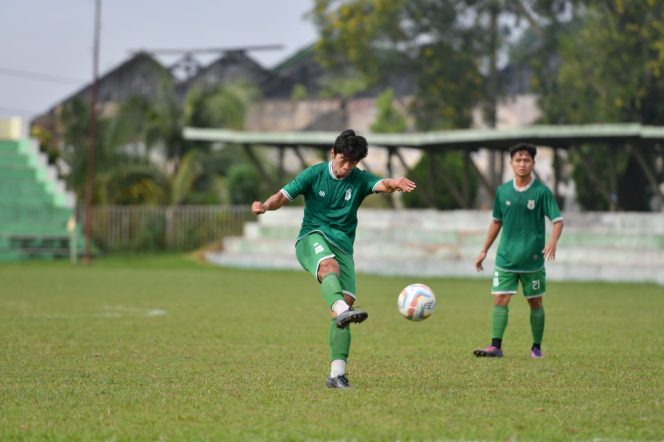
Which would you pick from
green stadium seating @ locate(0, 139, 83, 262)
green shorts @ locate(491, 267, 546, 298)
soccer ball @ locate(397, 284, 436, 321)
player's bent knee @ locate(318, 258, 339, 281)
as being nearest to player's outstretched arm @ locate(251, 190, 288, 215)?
player's bent knee @ locate(318, 258, 339, 281)

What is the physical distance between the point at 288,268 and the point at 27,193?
1344 cm

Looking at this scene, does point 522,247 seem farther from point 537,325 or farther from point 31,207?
point 31,207

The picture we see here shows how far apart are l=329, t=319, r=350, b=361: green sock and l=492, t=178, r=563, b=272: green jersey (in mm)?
3007

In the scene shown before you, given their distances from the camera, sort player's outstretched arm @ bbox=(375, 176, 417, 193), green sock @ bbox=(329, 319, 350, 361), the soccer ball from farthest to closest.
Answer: the soccer ball → green sock @ bbox=(329, 319, 350, 361) → player's outstretched arm @ bbox=(375, 176, 417, 193)

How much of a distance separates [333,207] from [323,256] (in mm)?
436

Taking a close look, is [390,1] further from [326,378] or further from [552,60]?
[326,378]

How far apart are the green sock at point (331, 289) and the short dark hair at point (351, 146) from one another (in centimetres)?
90

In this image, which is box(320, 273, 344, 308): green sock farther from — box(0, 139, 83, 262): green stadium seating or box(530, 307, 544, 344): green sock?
box(0, 139, 83, 262): green stadium seating

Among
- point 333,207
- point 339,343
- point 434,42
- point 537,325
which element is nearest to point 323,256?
point 333,207

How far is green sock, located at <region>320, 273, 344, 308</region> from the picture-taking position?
895 centimetres

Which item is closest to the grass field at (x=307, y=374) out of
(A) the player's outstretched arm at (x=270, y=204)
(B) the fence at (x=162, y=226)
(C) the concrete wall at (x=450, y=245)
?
(A) the player's outstretched arm at (x=270, y=204)

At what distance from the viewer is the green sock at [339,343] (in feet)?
29.2

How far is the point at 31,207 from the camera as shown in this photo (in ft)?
129

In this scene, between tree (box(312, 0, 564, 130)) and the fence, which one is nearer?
the fence
